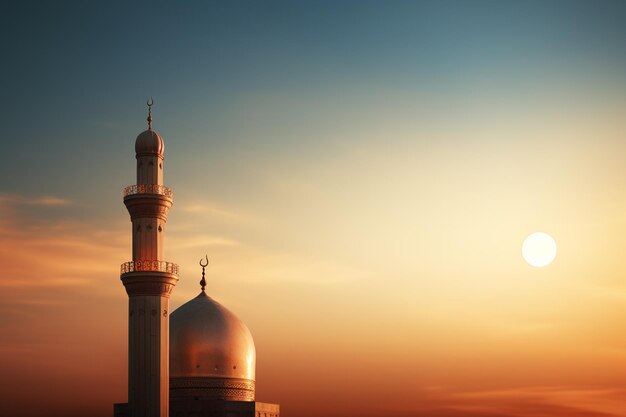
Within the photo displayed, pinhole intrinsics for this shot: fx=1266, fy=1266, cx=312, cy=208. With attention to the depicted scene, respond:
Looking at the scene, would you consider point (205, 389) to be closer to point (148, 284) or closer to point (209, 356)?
point (209, 356)

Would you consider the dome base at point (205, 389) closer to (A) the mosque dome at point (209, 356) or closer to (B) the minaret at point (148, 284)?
(A) the mosque dome at point (209, 356)

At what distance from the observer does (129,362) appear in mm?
50781

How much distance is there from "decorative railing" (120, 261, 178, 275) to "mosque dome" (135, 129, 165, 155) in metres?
4.76

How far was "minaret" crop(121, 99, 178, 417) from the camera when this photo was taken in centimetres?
5025

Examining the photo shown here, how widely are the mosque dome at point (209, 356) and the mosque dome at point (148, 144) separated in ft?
27.7

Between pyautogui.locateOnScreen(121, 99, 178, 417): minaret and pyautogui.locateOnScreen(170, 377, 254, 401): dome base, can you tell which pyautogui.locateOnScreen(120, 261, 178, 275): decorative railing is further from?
pyautogui.locateOnScreen(170, 377, 254, 401): dome base

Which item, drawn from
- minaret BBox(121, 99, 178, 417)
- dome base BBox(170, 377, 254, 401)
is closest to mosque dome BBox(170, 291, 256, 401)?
dome base BBox(170, 377, 254, 401)

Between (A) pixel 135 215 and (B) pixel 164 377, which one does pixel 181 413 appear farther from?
(A) pixel 135 215

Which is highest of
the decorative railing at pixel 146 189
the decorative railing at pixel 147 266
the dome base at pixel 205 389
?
the decorative railing at pixel 146 189

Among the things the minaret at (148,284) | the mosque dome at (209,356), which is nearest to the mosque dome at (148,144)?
the minaret at (148,284)

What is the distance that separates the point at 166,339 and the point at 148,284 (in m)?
2.34

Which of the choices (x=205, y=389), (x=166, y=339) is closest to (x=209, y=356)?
(x=205, y=389)

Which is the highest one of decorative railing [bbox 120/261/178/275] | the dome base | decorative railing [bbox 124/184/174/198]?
decorative railing [bbox 124/184/174/198]

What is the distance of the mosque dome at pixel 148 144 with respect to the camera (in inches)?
2083
